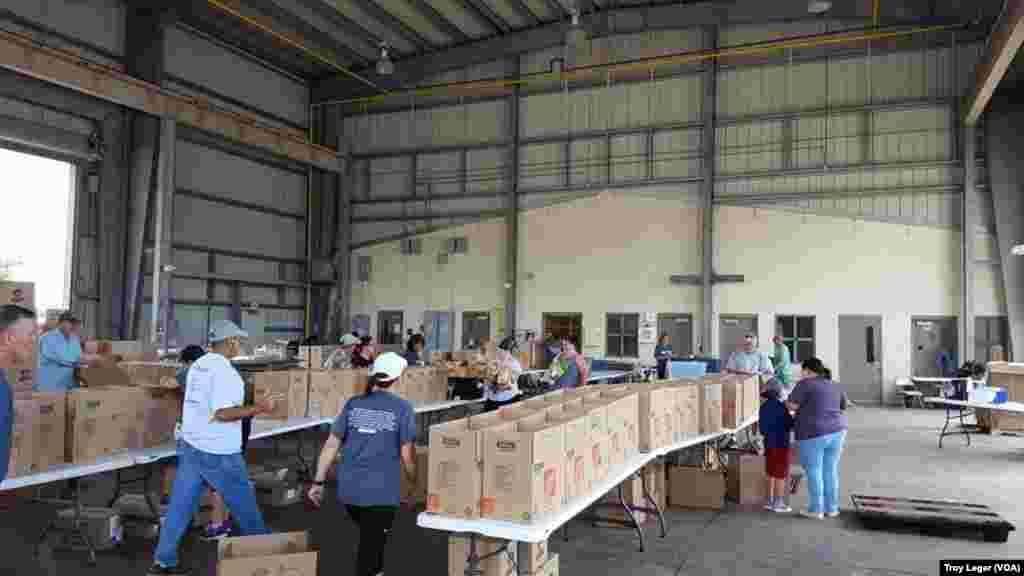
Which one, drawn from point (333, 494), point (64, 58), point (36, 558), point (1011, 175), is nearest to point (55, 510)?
point (36, 558)

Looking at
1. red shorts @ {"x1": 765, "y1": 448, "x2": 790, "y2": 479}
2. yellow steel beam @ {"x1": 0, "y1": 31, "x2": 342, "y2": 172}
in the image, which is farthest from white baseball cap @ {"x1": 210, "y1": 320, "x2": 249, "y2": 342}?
yellow steel beam @ {"x1": 0, "y1": 31, "x2": 342, "y2": 172}

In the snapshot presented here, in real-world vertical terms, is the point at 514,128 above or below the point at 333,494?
above

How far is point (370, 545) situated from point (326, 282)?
16.3m

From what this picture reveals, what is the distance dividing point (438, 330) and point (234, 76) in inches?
308

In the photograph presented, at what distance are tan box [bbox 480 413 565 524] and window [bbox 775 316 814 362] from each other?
42.9 ft

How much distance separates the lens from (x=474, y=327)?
59.5 ft

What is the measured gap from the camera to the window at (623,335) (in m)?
16.5

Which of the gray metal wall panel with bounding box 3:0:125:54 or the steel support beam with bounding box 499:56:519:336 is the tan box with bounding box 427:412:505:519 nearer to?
the gray metal wall panel with bounding box 3:0:125:54

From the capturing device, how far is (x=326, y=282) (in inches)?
759

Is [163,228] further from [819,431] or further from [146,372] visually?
[819,431]

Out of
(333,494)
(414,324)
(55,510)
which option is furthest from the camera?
(414,324)

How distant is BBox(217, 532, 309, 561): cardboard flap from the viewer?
11.3 ft

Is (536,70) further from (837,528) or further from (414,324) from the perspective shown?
(837,528)


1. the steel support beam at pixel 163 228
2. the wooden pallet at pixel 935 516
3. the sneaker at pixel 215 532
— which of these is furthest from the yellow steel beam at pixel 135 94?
the wooden pallet at pixel 935 516
